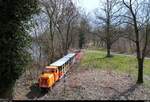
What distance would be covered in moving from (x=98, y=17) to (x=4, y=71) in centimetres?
3045

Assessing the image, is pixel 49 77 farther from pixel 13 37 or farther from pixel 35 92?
pixel 13 37

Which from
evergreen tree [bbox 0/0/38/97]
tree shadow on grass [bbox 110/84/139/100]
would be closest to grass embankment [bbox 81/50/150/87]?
tree shadow on grass [bbox 110/84/139/100]

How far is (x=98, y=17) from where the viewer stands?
47.1 meters

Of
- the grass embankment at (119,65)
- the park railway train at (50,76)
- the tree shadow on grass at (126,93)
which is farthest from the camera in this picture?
the grass embankment at (119,65)

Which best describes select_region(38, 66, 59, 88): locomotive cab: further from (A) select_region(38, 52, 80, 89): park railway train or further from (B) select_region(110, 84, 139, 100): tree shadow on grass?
(B) select_region(110, 84, 139, 100): tree shadow on grass

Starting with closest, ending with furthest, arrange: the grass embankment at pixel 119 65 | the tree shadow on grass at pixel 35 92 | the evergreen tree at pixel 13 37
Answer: the evergreen tree at pixel 13 37 < the tree shadow on grass at pixel 35 92 < the grass embankment at pixel 119 65

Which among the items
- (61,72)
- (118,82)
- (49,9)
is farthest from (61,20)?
(118,82)

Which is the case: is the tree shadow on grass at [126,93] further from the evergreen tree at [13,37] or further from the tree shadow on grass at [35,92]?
the evergreen tree at [13,37]

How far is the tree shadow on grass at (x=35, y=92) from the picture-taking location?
2160 cm

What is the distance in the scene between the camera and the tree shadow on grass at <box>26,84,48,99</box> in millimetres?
21597

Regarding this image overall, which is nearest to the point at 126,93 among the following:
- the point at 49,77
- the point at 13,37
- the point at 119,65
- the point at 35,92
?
the point at 49,77

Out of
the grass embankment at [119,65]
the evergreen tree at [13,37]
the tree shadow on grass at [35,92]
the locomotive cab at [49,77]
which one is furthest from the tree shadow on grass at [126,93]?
the evergreen tree at [13,37]

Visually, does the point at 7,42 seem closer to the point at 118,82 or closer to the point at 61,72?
the point at 61,72

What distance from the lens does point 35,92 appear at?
2281cm
